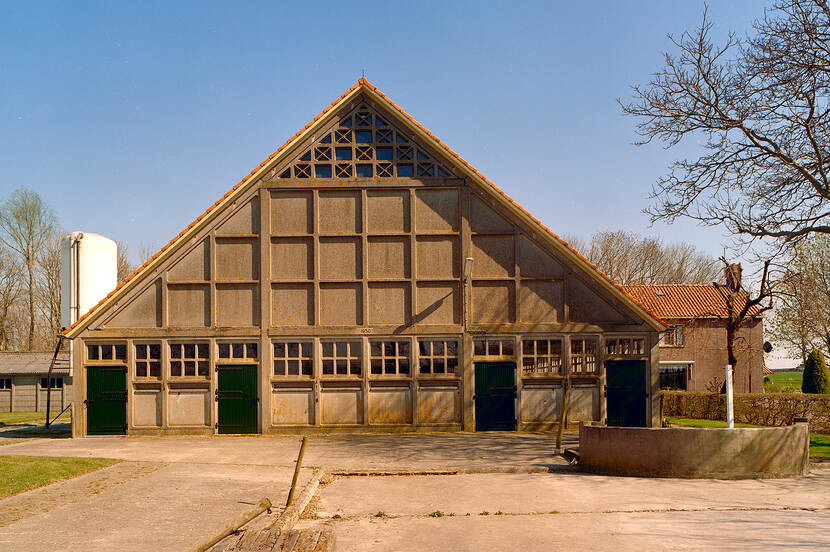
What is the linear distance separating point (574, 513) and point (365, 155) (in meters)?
13.8

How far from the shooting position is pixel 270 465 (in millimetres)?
15234

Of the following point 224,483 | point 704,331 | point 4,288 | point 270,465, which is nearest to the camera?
point 224,483

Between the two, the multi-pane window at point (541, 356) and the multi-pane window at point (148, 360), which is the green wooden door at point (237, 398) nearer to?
the multi-pane window at point (148, 360)

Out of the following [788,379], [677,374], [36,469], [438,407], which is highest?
[438,407]

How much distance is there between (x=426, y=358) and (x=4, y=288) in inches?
1792

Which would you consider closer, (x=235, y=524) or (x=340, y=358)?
(x=235, y=524)

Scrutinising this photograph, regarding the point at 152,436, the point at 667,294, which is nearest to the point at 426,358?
the point at 152,436

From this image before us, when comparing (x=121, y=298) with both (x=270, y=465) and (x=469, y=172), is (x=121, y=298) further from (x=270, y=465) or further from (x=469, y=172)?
(x=469, y=172)

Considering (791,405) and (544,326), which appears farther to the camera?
(791,405)

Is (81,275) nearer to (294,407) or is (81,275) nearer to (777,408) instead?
(294,407)

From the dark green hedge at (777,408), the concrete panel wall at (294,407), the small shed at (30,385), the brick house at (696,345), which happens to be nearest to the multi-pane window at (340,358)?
the concrete panel wall at (294,407)

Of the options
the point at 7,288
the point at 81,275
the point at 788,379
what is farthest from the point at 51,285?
the point at 788,379

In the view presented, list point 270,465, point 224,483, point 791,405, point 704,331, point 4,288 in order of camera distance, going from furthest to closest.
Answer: point 4,288
point 704,331
point 791,405
point 270,465
point 224,483

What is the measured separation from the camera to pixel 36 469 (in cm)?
1398
